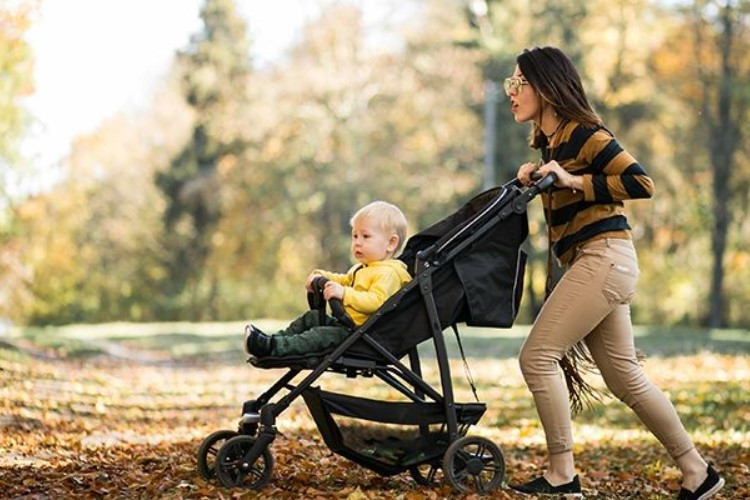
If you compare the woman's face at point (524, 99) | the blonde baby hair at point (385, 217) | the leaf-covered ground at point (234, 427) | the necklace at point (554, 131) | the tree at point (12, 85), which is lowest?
the leaf-covered ground at point (234, 427)

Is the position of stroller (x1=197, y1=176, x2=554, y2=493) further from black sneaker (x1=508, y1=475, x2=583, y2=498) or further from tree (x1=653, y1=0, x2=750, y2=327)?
tree (x1=653, y1=0, x2=750, y2=327)

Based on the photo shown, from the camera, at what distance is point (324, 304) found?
5.30 meters

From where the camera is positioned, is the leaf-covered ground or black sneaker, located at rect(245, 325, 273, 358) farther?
the leaf-covered ground

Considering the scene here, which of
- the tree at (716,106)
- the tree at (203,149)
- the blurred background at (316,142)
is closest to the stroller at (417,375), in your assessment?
the blurred background at (316,142)

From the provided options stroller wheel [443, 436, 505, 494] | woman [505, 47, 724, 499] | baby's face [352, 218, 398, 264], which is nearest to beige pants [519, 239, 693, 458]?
woman [505, 47, 724, 499]

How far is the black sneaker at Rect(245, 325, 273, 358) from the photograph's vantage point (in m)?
4.92

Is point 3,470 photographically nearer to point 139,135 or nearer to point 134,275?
point 134,275

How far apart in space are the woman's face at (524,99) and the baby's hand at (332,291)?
113 cm

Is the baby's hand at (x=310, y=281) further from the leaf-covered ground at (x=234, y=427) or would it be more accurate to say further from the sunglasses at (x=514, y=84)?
the sunglasses at (x=514, y=84)

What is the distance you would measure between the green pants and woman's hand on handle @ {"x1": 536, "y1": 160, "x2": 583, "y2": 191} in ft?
3.68

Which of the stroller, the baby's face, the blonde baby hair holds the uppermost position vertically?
the blonde baby hair

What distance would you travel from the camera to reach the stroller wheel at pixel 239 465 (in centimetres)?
514

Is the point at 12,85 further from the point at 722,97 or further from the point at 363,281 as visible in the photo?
the point at 722,97

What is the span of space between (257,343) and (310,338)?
0.92 feet
